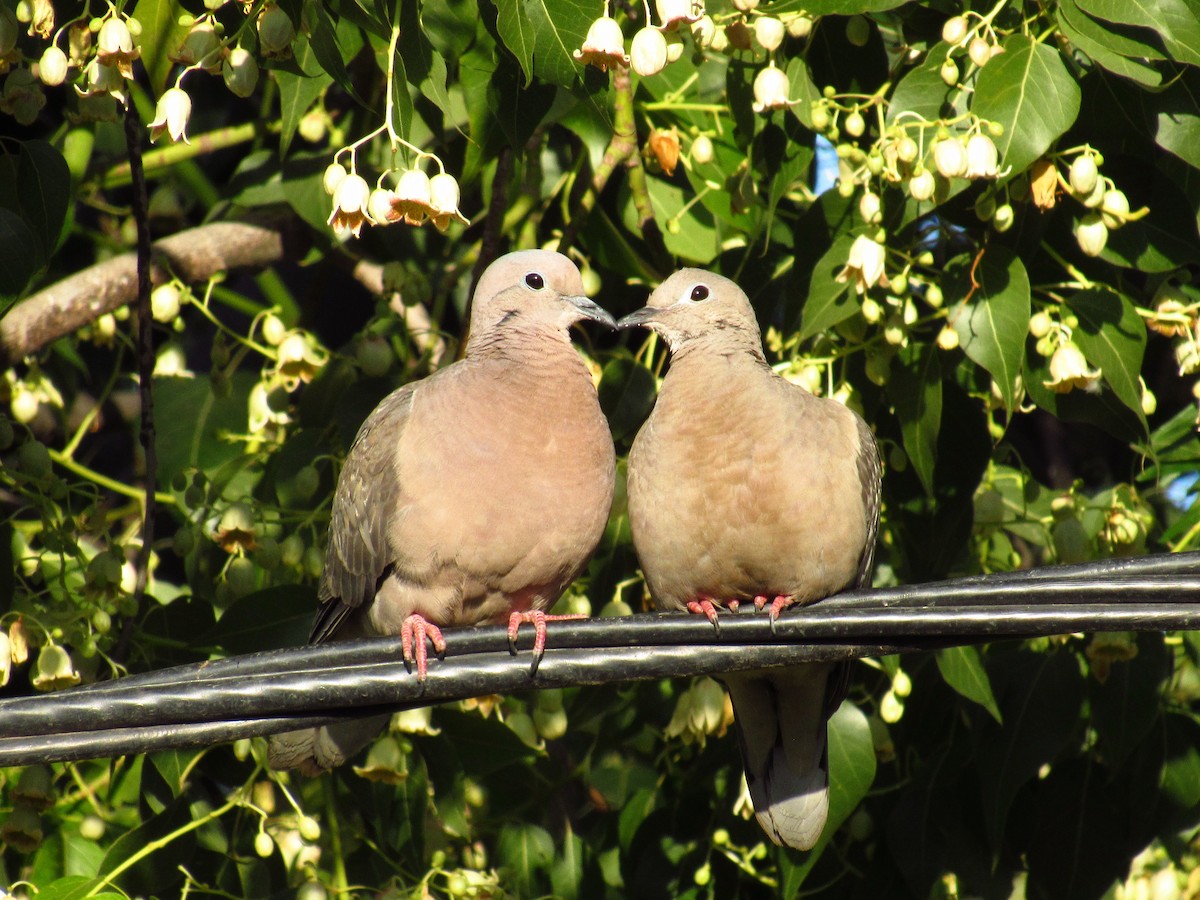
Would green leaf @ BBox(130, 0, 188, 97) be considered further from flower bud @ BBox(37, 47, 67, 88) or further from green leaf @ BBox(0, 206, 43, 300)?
green leaf @ BBox(0, 206, 43, 300)

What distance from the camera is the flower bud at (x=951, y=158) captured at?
2801 millimetres

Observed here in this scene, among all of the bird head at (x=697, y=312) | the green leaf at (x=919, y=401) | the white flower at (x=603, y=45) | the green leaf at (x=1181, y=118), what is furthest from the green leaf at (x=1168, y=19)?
the bird head at (x=697, y=312)

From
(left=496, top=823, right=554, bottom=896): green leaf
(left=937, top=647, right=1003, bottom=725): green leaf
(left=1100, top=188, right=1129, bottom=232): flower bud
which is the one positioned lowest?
(left=496, top=823, right=554, bottom=896): green leaf

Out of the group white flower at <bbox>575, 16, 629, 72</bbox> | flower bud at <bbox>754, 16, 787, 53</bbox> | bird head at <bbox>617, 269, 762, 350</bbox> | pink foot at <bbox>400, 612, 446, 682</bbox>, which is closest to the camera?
pink foot at <bbox>400, 612, 446, 682</bbox>

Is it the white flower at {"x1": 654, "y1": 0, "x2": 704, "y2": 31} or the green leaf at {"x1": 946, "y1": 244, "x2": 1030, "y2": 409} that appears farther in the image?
the green leaf at {"x1": 946, "y1": 244, "x2": 1030, "y2": 409}

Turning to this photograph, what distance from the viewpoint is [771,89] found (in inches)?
118

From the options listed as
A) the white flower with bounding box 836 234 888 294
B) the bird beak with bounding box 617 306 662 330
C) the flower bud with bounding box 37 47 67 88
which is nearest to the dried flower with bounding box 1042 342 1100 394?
the white flower with bounding box 836 234 888 294

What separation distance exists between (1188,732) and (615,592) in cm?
153

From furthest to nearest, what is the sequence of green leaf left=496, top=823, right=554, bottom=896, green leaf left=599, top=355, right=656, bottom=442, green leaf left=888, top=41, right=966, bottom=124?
green leaf left=496, top=823, right=554, bottom=896, green leaf left=599, top=355, right=656, bottom=442, green leaf left=888, top=41, right=966, bottom=124

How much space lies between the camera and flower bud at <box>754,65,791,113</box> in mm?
2990

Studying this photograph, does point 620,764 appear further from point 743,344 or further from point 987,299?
point 987,299

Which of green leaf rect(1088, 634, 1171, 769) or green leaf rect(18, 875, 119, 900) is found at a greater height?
green leaf rect(18, 875, 119, 900)

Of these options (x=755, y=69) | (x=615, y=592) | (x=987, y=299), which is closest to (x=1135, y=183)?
(x=987, y=299)

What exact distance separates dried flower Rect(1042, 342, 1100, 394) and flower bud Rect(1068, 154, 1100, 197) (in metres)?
0.33
